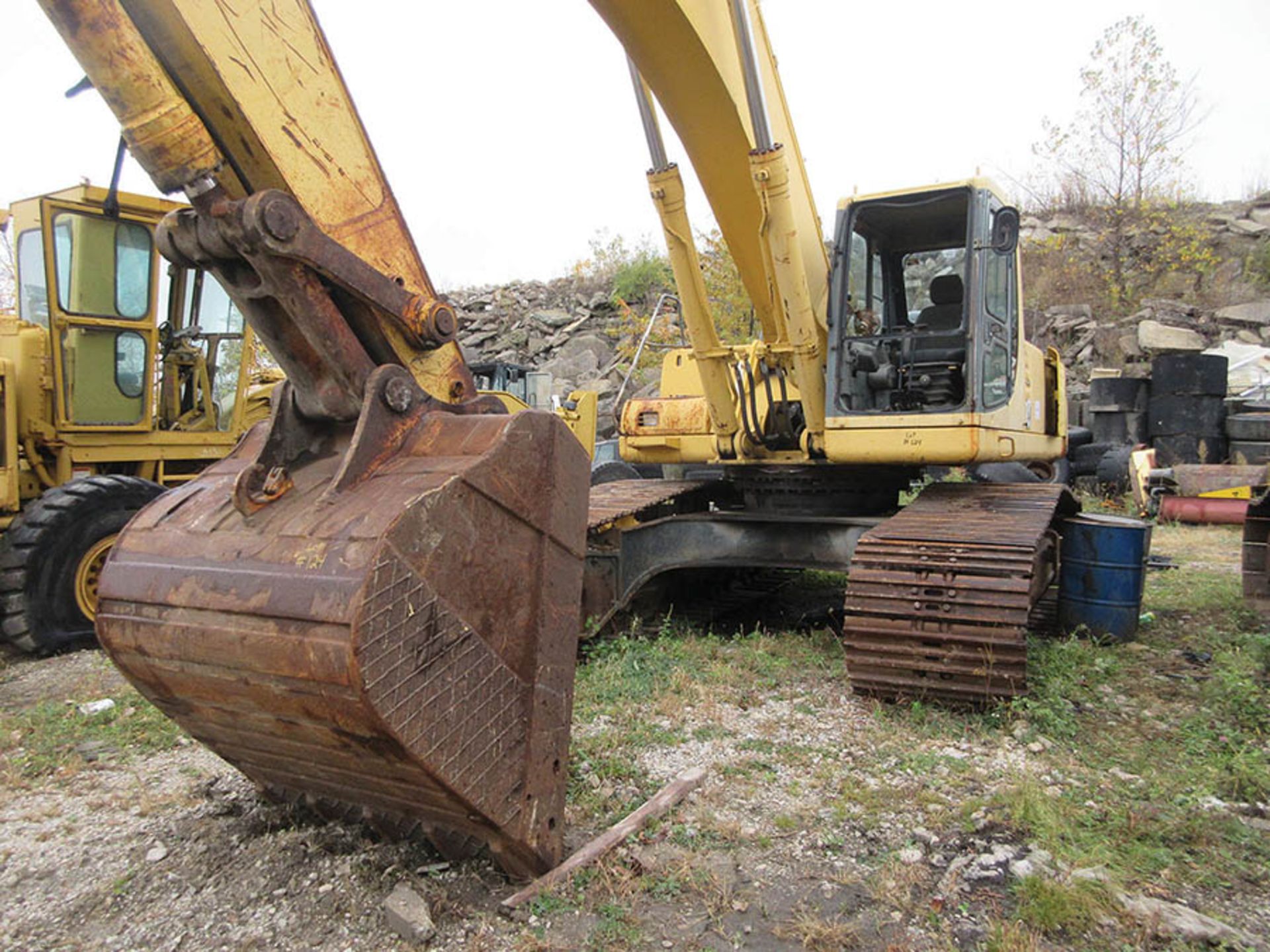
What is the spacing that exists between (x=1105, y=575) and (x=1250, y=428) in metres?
8.99

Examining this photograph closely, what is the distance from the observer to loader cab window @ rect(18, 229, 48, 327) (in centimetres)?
654

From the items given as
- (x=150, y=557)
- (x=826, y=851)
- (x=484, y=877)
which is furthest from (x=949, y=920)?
(x=150, y=557)

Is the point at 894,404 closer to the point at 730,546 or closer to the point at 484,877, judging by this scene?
the point at 730,546

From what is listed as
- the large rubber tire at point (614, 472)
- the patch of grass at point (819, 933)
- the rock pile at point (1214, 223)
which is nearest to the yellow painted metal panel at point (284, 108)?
the patch of grass at point (819, 933)

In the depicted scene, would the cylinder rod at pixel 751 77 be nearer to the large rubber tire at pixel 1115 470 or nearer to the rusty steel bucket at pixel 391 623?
the rusty steel bucket at pixel 391 623

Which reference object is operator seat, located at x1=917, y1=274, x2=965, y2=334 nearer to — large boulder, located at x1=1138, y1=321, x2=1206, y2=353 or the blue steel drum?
the blue steel drum

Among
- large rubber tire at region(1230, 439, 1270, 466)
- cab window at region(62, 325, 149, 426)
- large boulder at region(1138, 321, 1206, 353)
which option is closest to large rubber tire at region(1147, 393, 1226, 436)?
large rubber tire at region(1230, 439, 1270, 466)

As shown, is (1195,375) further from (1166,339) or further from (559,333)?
(559,333)

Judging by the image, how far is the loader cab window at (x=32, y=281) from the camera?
6543 millimetres

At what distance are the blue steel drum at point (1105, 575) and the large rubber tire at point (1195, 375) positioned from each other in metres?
8.67

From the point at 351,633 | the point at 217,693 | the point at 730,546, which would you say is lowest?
the point at 730,546

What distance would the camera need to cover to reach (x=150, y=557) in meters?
2.46

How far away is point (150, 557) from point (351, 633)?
782mm

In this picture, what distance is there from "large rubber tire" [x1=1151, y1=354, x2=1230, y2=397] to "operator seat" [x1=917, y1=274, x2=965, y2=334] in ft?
27.8
